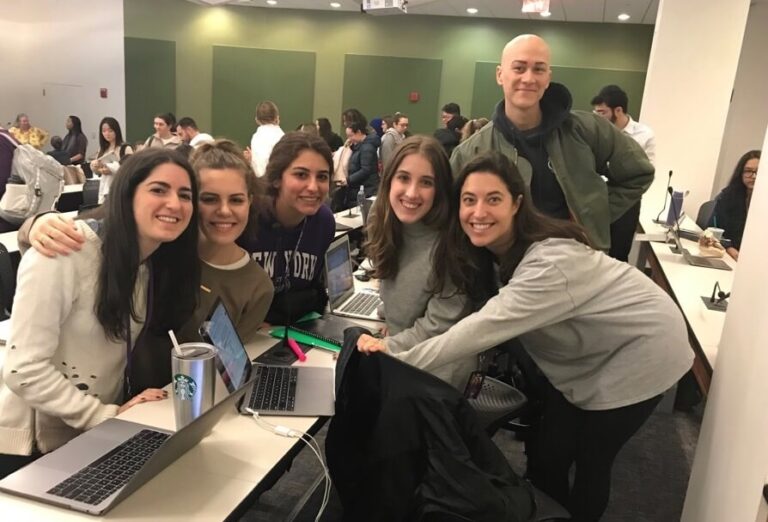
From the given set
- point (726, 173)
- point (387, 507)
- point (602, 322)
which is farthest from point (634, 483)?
point (726, 173)

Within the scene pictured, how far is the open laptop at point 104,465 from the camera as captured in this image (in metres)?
1.17

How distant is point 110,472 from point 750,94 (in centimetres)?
867

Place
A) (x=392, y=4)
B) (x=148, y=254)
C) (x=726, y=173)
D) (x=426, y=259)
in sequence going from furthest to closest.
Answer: (x=726, y=173) < (x=392, y=4) < (x=426, y=259) < (x=148, y=254)

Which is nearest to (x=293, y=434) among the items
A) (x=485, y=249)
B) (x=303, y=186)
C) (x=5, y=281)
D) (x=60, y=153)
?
(x=485, y=249)

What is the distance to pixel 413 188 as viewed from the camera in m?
1.90

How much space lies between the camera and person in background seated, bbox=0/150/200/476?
1426 millimetres

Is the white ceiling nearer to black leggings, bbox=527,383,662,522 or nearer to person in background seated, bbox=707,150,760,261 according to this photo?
person in background seated, bbox=707,150,760,261

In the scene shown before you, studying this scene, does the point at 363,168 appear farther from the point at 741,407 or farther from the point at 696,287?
the point at 741,407

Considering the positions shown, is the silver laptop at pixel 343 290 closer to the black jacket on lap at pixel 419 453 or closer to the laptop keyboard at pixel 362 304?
the laptop keyboard at pixel 362 304

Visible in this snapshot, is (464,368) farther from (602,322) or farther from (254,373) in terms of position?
(254,373)

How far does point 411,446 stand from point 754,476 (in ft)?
2.38

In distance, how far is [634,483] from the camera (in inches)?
108

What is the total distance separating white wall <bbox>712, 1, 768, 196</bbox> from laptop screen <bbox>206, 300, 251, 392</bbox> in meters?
7.71

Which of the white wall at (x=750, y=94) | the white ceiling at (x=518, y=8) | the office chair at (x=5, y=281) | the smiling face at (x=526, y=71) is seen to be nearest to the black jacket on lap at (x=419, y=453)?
the smiling face at (x=526, y=71)
